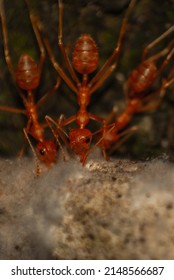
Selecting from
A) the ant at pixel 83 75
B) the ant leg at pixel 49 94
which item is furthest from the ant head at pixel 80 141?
the ant leg at pixel 49 94

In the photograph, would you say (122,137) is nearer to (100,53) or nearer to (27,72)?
(100,53)

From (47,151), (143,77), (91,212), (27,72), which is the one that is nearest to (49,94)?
(27,72)

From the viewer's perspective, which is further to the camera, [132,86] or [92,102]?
[92,102]

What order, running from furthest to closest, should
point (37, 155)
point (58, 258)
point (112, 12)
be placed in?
1. point (37, 155)
2. point (112, 12)
3. point (58, 258)

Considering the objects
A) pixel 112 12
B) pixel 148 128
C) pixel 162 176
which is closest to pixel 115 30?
pixel 112 12

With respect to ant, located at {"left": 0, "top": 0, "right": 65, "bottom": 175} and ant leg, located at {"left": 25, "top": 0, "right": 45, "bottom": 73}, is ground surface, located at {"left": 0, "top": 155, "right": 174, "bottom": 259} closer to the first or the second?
ant, located at {"left": 0, "top": 0, "right": 65, "bottom": 175}

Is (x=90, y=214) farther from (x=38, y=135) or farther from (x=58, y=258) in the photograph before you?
(x=38, y=135)
